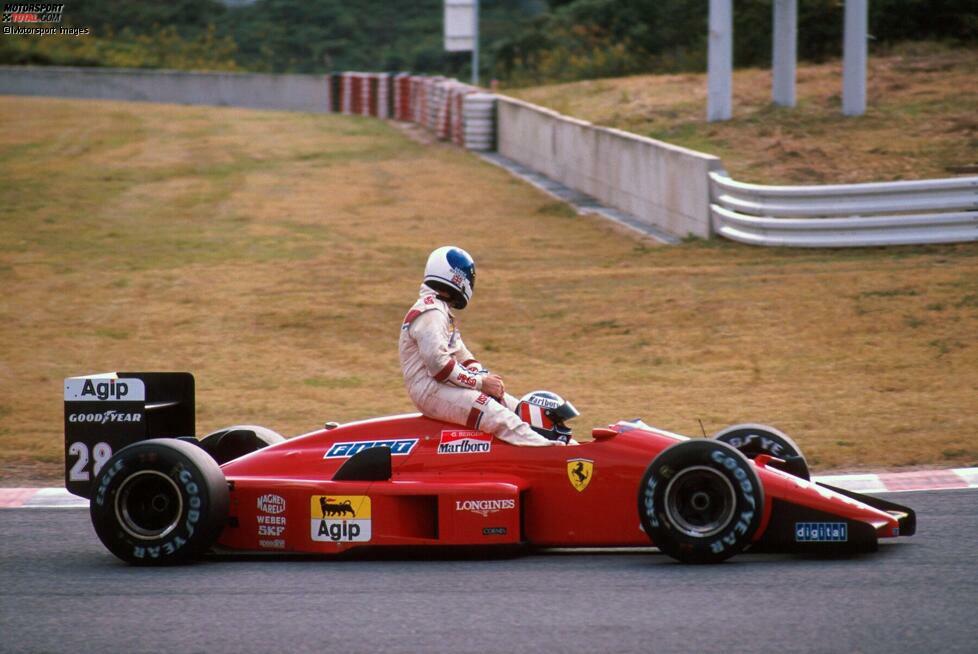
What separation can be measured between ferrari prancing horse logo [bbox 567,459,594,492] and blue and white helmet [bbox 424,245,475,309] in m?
1.14

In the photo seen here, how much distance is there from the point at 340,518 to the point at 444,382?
0.91 meters

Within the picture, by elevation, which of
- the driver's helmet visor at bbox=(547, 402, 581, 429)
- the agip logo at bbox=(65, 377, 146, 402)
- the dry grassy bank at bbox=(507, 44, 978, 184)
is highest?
the dry grassy bank at bbox=(507, 44, 978, 184)

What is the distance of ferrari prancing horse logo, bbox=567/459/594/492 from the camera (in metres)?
7.27

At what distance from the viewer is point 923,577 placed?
6605mm

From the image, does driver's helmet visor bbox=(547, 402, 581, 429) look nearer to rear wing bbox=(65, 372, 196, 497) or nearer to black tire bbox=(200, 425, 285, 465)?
black tire bbox=(200, 425, 285, 465)

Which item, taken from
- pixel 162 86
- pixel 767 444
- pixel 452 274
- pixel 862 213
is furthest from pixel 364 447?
pixel 162 86

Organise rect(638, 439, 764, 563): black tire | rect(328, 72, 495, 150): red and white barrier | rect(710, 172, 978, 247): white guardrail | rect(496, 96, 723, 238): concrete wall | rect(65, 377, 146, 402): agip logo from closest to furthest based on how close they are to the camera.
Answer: rect(638, 439, 764, 563): black tire
rect(65, 377, 146, 402): agip logo
rect(710, 172, 978, 247): white guardrail
rect(496, 96, 723, 238): concrete wall
rect(328, 72, 495, 150): red and white barrier

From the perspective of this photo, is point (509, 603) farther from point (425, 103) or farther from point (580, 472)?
point (425, 103)

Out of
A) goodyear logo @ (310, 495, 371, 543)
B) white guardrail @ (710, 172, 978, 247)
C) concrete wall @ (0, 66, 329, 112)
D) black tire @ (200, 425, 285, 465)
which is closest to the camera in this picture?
goodyear logo @ (310, 495, 371, 543)

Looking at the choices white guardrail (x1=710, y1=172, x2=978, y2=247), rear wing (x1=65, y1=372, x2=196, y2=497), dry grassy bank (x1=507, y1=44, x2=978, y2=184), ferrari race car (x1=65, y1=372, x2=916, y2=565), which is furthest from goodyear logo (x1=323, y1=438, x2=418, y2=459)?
dry grassy bank (x1=507, y1=44, x2=978, y2=184)

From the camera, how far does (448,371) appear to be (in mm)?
7684

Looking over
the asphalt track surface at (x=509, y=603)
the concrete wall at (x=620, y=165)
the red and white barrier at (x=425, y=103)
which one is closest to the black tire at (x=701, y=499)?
the asphalt track surface at (x=509, y=603)

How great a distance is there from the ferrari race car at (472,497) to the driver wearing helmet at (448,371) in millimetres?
86

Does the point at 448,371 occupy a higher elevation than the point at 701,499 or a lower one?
higher
